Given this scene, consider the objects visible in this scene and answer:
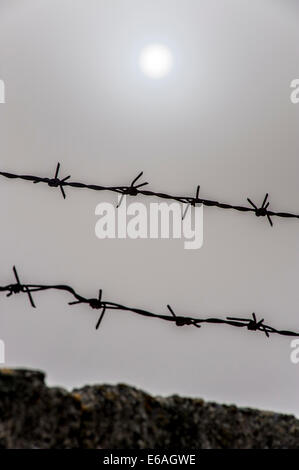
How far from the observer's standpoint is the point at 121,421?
1.64 meters

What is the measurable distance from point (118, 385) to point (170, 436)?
0.20 metres

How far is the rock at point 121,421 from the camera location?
150cm

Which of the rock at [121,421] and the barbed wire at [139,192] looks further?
the barbed wire at [139,192]

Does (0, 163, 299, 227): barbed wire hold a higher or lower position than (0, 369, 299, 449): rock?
higher

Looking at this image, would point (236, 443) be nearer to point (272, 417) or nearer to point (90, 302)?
point (272, 417)

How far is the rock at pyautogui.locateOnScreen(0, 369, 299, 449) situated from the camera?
1503mm

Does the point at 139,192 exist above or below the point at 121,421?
above

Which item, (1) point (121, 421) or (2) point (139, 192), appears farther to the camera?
(2) point (139, 192)

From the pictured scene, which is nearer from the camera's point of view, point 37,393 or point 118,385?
point 37,393

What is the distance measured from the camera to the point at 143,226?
5758mm

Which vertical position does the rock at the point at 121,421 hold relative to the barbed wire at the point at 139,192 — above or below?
below

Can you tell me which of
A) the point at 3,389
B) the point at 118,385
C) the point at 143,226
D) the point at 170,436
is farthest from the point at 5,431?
the point at 143,226

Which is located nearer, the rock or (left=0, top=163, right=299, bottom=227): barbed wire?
the rock
